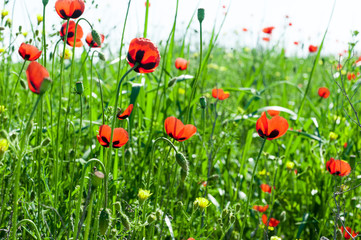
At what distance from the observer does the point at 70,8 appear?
1.38 meters

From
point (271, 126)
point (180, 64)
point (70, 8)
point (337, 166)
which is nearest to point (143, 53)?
point (70, 8)

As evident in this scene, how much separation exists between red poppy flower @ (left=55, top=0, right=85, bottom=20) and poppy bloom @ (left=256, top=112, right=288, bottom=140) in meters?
0.71

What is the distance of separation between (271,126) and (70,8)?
0.78 metres

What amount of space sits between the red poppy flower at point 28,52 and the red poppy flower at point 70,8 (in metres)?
0.17

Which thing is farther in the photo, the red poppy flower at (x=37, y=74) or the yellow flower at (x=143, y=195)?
the yellow flower at (x=143, y=195)

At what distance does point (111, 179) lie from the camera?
1.63 meters

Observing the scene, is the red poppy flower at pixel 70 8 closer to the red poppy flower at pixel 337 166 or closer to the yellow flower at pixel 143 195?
the yellow flower at pixel 143 195

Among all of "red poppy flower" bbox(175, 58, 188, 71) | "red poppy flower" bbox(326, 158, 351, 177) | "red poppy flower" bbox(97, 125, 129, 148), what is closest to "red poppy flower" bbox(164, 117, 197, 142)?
"red poppy flower" bbox(97, 125, 129, 148)

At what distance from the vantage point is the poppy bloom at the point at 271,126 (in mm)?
1340

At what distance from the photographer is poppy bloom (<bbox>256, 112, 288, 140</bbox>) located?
1340 millimetres

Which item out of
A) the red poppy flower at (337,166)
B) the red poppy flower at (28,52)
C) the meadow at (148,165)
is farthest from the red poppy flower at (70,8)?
the red poppy flower at (337,166)

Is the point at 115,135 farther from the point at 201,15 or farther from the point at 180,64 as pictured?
the point at 180,64

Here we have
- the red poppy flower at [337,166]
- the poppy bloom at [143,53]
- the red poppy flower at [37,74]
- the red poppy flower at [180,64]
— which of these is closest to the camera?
the red poppy flower at [37,74]

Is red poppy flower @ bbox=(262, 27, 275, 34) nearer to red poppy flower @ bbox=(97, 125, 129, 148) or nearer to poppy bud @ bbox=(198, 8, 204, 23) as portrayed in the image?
poppy bud @ bbox=(198, 8, 204, 23)
